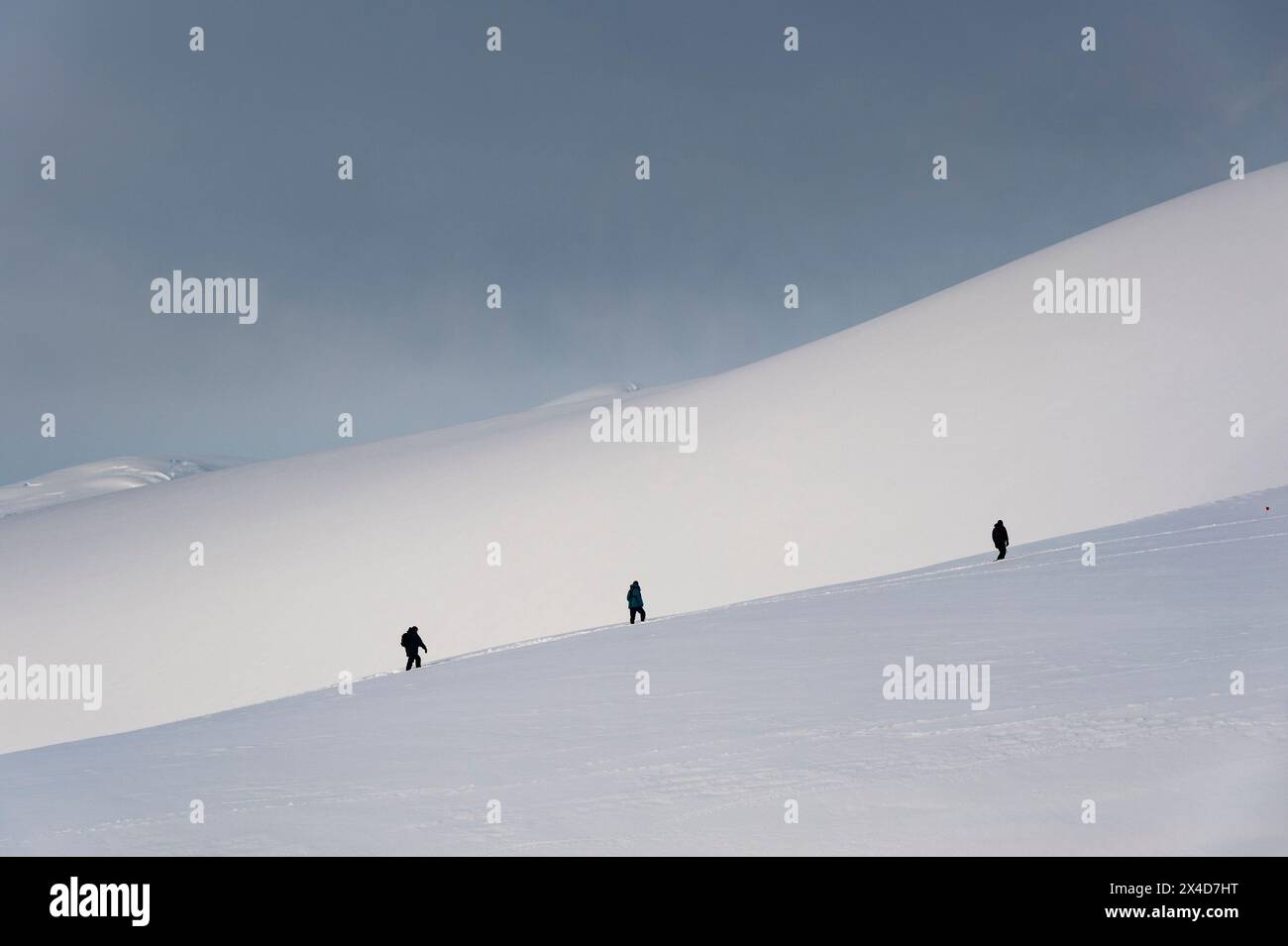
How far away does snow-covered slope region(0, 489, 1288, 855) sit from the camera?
533 cm

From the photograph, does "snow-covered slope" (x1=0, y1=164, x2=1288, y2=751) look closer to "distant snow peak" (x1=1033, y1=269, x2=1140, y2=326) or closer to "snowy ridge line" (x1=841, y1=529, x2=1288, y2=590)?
"distant snow peak" (x1=1033, y1=269, x2=1140, y2=326)

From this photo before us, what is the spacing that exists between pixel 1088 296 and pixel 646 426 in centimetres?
1445

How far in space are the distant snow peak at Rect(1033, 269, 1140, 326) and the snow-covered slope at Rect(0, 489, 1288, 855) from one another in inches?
683

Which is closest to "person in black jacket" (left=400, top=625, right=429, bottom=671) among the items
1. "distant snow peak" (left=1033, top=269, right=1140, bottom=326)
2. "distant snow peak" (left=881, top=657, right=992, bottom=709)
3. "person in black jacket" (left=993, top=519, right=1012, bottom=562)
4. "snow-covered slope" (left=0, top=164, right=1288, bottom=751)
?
"snow-covered slope" (left=0, top=164, right=1288, bottom=751)

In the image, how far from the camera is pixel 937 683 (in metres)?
8.18

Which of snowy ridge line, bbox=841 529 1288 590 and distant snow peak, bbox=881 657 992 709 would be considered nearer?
distant snow peak, bbox=881 657 992 709

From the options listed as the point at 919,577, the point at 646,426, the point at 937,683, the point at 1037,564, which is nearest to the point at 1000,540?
the point at 1037,564

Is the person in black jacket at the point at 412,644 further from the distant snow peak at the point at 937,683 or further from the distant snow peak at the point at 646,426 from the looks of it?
the distant snow peak at the point at 646,426

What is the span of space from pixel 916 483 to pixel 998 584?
36.1 ft

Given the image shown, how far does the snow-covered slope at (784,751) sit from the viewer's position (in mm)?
5328

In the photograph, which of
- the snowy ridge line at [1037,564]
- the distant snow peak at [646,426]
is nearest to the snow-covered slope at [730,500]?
the distant snow peak at [646,426]

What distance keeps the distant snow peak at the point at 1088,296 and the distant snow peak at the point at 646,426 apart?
11.3 meters

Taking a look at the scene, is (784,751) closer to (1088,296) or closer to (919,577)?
(919,577)
